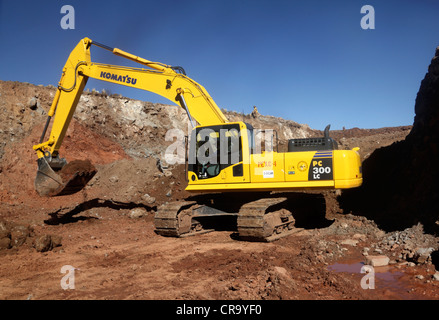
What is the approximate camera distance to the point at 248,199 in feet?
30.7

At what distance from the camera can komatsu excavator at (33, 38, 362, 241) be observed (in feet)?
26.0

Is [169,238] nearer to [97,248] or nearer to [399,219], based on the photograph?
[97,248]

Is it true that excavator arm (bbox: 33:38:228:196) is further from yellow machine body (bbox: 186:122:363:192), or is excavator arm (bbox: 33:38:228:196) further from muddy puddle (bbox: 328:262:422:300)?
muddy puddle (bbox: 328:262:422:300)

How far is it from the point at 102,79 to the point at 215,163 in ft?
14.5

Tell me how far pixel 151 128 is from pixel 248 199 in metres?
19.8

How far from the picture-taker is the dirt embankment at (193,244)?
16.4ft

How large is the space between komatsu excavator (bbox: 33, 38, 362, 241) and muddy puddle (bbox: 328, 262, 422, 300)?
2112 mm

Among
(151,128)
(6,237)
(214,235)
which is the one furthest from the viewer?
(151,128)

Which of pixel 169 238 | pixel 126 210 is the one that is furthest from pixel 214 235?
pixel 126 210
